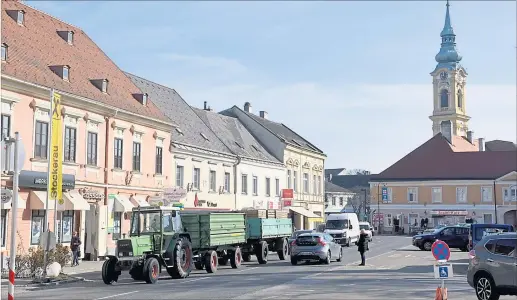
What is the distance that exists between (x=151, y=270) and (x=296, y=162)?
1624 inches

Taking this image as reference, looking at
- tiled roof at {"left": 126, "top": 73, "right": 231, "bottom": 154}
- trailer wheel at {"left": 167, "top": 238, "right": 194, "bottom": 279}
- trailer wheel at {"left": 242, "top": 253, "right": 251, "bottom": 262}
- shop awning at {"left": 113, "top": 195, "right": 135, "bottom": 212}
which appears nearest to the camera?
trailer wheel at {"left": 167, "top": 238, "right": 194, "bottom": 279}

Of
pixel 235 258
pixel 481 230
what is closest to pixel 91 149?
pixel 235 258

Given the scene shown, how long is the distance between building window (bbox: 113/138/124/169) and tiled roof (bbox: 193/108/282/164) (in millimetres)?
15699

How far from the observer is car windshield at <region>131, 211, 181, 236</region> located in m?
23.2

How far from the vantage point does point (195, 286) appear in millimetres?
20547

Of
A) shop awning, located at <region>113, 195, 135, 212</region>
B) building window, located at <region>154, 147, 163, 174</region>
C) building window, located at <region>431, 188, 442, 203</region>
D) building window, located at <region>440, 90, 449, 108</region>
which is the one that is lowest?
shop awning, located at <region>113, 195, 135, 212</region>

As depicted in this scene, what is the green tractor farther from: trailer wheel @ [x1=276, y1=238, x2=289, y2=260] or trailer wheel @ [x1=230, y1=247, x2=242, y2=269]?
trailer wheel @ [x1=276, y1=238, x2=289, y2=260]

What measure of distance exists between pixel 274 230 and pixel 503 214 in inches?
2238

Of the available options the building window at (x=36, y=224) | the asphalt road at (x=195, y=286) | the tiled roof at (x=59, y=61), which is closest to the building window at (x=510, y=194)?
the tiled roof at (x=59, y=61)

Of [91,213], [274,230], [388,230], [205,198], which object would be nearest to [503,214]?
[388,230]

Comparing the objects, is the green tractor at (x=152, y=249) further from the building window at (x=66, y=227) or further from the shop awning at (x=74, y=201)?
the building window at (x=66, y=227)

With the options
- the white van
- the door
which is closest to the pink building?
the white van

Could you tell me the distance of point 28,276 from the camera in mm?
24297

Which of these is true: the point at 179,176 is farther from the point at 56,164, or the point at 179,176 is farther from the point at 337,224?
the point at 56,164
